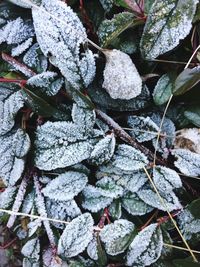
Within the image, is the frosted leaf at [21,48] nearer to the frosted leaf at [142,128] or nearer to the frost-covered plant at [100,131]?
the frost-covered plant at [100,131]

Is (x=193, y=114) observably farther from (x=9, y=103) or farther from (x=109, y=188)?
(x=9, y=103)

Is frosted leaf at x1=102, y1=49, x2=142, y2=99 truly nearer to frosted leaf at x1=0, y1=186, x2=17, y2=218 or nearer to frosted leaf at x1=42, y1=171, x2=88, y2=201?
frosted leaf at x1=42, y1=171, x2=88, y2=201

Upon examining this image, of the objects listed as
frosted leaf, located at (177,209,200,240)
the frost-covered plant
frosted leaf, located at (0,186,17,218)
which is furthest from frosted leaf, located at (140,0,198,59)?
frosted leaf, located at (0,186,17,218)

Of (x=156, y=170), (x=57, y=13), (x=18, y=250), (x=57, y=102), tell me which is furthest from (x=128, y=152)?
(x=18, y=250)

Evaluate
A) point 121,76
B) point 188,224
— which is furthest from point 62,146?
point 188,224

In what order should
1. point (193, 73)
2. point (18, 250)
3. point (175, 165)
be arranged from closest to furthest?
point (193, 73), point (175, 165), point (18, 250)

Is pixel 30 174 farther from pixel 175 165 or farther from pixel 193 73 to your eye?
pixel 193 73
